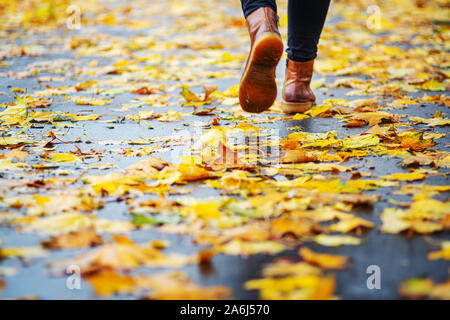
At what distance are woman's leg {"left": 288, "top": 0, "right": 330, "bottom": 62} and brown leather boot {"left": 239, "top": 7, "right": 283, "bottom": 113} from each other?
1.19 feet

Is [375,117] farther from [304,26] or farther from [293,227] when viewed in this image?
[293,227]

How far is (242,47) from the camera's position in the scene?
14.9 feet

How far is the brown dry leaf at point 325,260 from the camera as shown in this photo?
105 centimetres

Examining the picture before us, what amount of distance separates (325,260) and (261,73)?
3.49ft

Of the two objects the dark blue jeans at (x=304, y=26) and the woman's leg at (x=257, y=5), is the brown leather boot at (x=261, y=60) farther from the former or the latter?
the dark blue jeans at (x=304, y=26)

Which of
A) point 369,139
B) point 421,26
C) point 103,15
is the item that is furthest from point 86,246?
point 103,15

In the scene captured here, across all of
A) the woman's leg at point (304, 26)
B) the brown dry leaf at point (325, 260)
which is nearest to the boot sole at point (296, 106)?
the woman's leg at point (304, 26)

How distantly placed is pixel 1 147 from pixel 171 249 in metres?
1.08

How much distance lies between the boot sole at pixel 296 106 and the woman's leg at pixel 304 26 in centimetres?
21

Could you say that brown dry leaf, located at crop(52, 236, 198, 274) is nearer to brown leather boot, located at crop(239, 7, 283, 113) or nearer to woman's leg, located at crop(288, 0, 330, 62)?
brown leather boot, located at crop(239, 7, 283, 113)

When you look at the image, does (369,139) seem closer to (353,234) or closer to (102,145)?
(353,234)

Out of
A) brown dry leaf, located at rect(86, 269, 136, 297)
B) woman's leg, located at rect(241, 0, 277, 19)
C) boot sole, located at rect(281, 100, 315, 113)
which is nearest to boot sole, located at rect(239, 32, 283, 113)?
woman's leg, located at rect(241, 0, 277, 19)

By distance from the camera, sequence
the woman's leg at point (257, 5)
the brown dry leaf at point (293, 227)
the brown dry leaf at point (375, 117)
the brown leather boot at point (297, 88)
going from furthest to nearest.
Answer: the brown leather boot at point (297, 88), the brown dry leaf at point (375, 117), the woman's leg at point (257, 5), the brown dry leaf at point (293, 227)

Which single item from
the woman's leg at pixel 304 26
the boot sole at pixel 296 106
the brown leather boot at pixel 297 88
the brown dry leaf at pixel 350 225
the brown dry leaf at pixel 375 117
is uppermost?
the woman's leg at pixel 304 26
